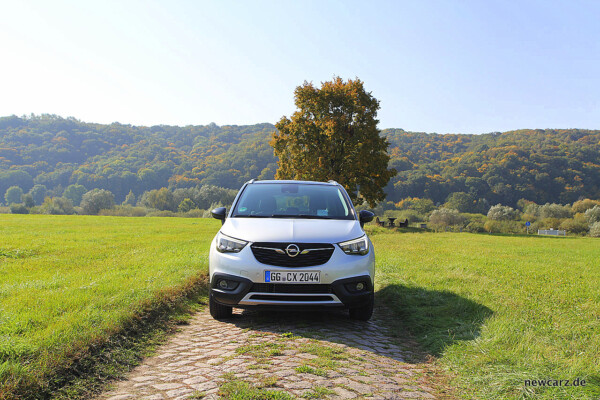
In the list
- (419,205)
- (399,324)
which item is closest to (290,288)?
(399,324)

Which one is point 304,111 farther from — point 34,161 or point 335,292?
point 34,161

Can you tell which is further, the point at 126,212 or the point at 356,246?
the point at 126,212

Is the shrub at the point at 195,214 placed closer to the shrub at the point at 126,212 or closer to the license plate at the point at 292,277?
the shrub at the point at 126,212

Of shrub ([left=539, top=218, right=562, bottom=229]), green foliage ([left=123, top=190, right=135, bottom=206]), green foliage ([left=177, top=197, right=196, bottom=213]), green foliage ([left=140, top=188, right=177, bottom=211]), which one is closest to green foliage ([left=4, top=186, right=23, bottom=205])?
green foliage ([left=123, top=190, right=135, bottom=206])

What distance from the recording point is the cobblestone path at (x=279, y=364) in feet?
A: 10.9

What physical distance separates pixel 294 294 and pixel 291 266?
33 cm

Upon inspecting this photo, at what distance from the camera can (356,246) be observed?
548cm

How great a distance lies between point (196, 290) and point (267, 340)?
3482 mm

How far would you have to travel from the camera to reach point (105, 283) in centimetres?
704

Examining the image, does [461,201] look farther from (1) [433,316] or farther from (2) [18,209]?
(2) [18,209]

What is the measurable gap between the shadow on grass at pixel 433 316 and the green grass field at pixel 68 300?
3.43m

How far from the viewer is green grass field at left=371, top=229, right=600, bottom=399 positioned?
11.4ft

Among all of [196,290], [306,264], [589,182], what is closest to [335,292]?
[306,264]

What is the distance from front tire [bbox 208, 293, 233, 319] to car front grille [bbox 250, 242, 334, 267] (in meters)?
1.03
